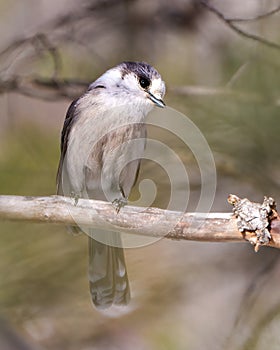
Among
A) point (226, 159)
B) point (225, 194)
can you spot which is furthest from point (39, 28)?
point (226, 159)

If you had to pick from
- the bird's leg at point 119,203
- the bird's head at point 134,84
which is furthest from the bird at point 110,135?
the bird's leg at point 119,203

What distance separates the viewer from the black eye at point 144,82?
6.92 ft

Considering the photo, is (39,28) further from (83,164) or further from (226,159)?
(226,159)

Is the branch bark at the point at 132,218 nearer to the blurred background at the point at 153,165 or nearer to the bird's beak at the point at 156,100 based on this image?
the blurred background at the point at 153,165

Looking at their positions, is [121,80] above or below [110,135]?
above

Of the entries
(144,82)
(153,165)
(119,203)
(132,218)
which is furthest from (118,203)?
(144,82)

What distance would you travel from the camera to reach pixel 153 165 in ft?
6.91

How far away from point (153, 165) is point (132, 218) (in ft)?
1.24

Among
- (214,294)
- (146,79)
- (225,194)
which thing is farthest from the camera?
(214,294)

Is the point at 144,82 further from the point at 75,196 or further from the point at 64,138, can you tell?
the point at 75,196

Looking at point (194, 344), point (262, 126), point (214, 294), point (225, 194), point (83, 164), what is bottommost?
point (214, 294)

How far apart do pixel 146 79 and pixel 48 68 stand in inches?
22.5

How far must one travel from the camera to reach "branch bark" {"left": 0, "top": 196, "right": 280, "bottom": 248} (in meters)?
1.67

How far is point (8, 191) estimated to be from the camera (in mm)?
1718
